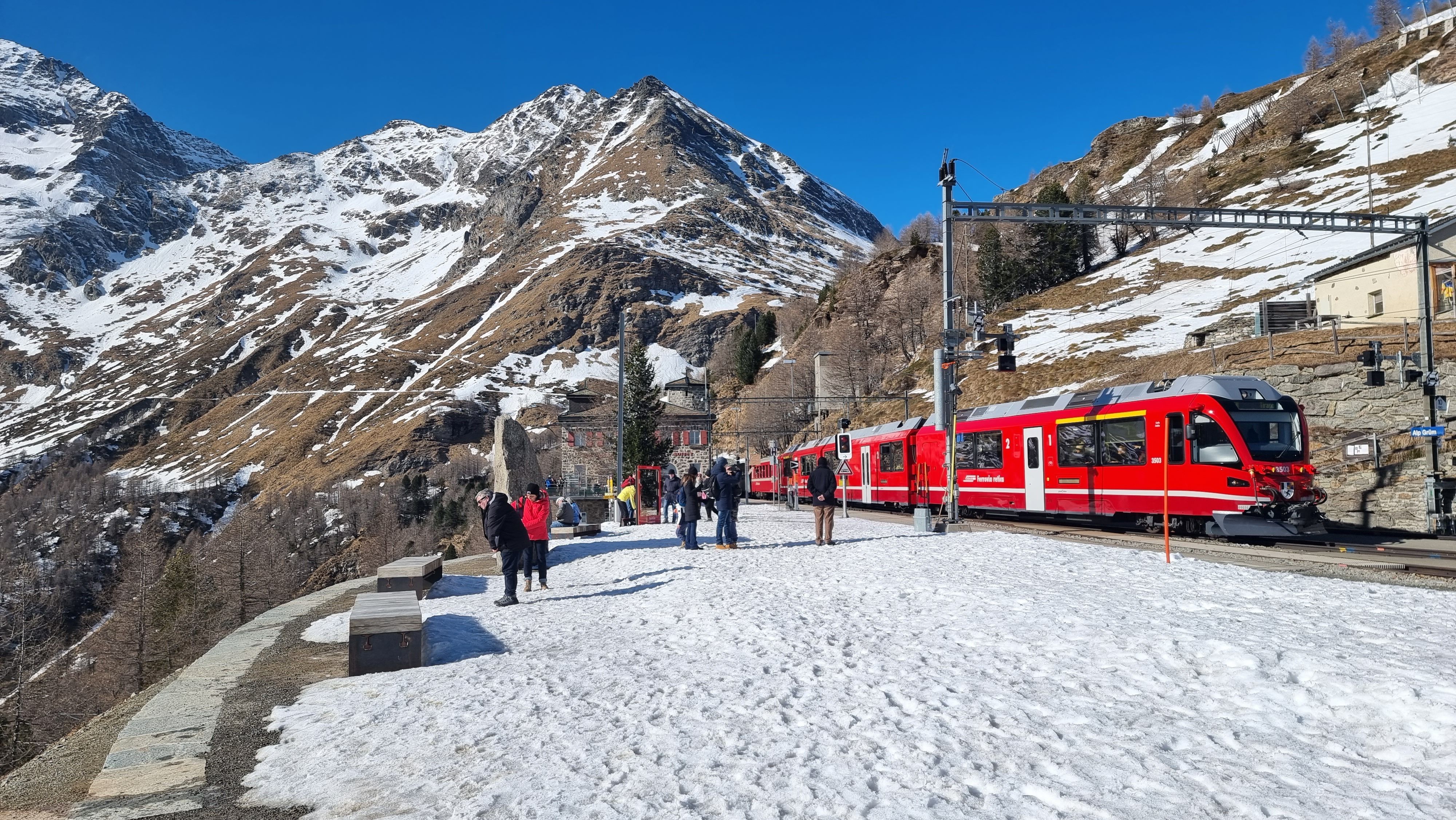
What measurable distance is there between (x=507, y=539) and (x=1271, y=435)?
14.8 metres

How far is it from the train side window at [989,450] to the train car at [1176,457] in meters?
0.80

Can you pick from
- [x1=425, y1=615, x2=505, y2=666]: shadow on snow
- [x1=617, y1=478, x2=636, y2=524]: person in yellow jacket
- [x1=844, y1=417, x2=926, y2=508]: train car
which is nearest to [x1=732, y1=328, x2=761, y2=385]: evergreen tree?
[x1=844, y1=417, x2=926, y2=508]: train car

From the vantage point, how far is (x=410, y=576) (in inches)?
576

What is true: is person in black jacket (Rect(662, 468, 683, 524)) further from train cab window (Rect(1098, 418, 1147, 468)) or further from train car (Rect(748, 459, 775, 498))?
train car (Rect(748, 459, 775, 498))

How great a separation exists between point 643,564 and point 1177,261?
6806 cm

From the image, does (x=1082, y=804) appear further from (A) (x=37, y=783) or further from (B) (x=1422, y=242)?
(B) (x=1422, y=242)

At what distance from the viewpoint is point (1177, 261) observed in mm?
71562

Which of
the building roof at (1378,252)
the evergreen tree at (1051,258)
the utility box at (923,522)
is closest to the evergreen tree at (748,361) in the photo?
the evergreen tree at (1051,258)

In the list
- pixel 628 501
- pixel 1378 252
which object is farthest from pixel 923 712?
pixel 1378 252

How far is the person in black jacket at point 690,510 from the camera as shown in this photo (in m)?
18.2

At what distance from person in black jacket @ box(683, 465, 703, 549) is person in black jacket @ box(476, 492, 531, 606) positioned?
17.6ft

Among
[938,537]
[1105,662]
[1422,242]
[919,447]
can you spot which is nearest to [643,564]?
[938,537]

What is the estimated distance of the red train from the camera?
682 inches

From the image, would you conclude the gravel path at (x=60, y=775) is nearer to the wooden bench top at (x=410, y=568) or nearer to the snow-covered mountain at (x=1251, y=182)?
the wooden bench top at (x=410, y=568)
